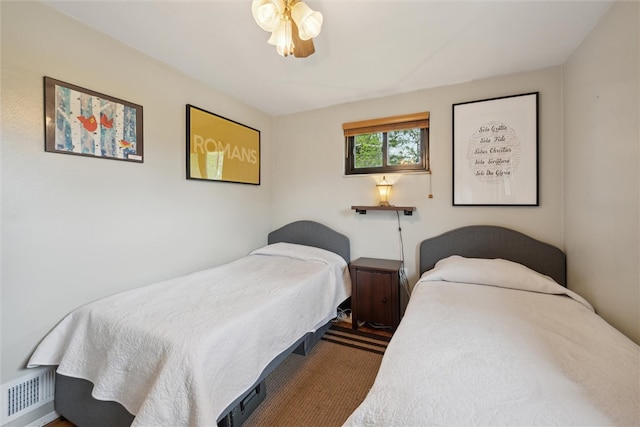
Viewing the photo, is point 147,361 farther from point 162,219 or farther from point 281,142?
point 281,142

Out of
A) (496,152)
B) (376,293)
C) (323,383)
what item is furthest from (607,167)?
(323,383)

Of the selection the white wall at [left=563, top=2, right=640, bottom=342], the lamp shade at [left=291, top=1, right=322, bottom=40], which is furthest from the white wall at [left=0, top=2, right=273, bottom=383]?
the white wall at [left=563, top=2, right=640, bottom=342]

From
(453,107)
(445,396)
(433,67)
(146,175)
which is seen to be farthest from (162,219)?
(453,107)

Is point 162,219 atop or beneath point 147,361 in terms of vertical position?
atop

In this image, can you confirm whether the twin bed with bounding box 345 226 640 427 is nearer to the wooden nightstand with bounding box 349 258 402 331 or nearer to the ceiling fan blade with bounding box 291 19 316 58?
the wooden nightstand with bounding box 349 258 402 331

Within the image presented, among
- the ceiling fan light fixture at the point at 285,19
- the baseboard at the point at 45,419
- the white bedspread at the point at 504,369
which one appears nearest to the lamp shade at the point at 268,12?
the ceiling fan light fixture at the point at 285,19

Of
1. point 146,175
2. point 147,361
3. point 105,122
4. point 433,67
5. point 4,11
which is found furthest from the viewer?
point 433,67

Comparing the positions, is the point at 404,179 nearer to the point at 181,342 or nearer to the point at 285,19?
the point at 285,19

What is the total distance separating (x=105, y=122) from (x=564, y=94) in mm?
3365

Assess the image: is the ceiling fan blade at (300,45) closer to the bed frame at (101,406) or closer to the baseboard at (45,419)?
the bed frame at (101,406)

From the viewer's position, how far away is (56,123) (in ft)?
4.86

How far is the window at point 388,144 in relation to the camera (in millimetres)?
2561

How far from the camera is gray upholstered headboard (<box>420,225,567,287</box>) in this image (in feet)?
6.75

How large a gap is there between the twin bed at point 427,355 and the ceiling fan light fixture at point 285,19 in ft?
4.81
